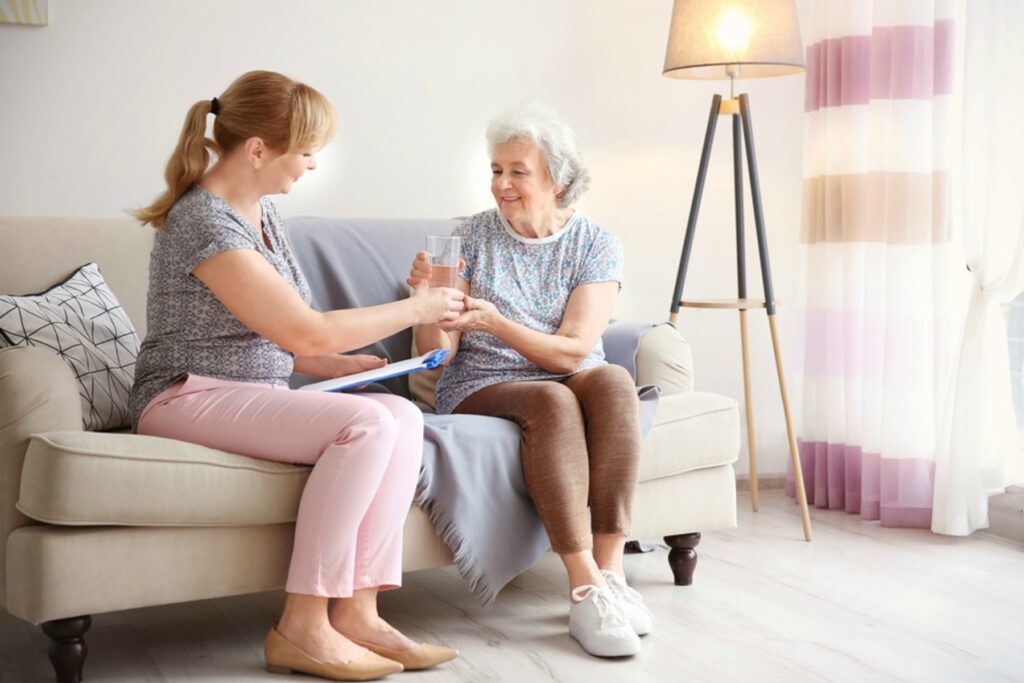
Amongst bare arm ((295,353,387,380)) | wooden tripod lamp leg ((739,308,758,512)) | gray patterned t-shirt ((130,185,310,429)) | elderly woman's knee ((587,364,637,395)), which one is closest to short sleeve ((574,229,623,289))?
elderly woman's knee ((587,364,637,395))

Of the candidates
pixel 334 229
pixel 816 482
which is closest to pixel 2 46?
pixel 334 229

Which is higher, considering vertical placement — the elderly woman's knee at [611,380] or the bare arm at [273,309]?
the bare arm at [273,309]

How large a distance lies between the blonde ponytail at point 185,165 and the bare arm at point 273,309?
170 millimetres

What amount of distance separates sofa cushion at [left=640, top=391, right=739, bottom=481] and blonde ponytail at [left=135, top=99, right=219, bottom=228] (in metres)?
1.15

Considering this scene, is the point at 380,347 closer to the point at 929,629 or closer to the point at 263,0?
the point at 263,0

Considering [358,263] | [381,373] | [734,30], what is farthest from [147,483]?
[734,30]

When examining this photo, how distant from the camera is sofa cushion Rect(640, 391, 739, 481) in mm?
2686

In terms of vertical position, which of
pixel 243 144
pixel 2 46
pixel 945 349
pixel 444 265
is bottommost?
pixel 945 349

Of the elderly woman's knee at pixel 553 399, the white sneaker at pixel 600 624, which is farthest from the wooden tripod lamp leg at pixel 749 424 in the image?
the white sneaker at pixel 600 624

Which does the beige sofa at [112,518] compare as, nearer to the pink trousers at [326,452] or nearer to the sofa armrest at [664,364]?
the pink trousers at [326,452]

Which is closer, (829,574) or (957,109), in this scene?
(829,574)

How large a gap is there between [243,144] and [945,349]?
7.34 ft

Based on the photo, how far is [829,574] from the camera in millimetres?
2975

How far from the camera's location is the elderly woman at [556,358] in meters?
2.41
